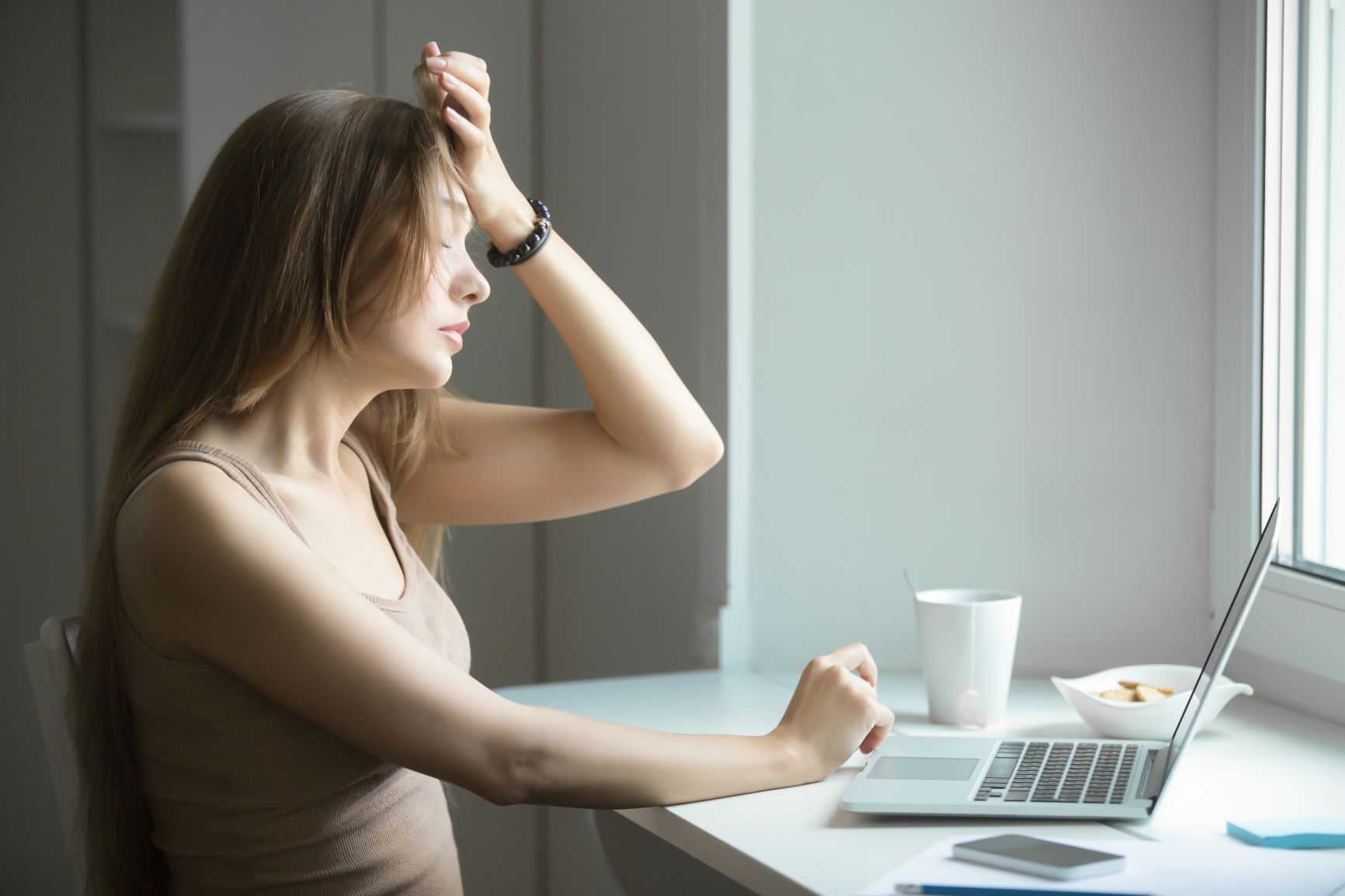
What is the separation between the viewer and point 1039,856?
808 mm

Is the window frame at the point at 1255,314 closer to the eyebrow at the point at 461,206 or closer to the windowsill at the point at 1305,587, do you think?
the windowsill at the point at 1305,587

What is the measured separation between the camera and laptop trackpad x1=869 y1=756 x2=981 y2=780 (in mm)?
1007

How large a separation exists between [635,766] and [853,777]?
21 centimetres

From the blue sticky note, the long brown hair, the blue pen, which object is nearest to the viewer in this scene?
the blue pen

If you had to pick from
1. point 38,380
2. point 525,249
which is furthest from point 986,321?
point 38,380

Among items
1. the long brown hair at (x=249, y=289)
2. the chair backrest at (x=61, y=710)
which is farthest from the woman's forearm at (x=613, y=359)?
the chair backrest at (x=61, y=710)

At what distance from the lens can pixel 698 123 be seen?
5.26 feet

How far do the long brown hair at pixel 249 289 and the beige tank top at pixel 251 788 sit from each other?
3cm

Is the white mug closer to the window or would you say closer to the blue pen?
the window

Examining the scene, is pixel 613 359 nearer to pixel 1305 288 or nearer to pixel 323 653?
pixel 323 653

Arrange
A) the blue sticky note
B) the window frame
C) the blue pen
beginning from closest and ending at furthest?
the blue pen, the blue sticky note, the window frame

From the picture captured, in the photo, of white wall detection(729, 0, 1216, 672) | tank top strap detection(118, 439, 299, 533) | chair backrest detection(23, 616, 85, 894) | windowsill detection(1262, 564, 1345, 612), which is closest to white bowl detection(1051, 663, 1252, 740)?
windowsill detection(1262, 564, 1345, 612)

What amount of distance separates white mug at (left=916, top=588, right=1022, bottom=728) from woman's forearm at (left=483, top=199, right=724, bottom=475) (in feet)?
0.97

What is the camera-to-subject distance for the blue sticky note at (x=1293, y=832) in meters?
0.87
